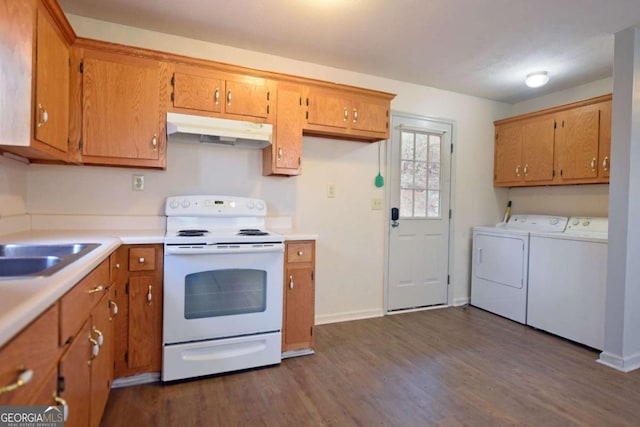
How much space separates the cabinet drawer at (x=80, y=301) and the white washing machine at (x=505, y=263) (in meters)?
3.41

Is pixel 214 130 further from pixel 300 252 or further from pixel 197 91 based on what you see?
pixel 300 252

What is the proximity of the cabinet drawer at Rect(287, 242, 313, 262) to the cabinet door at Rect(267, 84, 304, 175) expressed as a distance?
0.58m

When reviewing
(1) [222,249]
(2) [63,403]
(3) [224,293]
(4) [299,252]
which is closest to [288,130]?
(4) [299,252]

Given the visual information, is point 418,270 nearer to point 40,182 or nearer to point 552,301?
point 552,301

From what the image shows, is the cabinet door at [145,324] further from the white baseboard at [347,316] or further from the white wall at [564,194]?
the white wall at [564,194]

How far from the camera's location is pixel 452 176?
12.3 feet

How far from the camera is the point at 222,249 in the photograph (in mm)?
2131

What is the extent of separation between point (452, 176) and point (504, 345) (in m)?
1.77

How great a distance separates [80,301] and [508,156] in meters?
4.06

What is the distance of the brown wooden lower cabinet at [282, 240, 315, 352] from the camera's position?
2.45m

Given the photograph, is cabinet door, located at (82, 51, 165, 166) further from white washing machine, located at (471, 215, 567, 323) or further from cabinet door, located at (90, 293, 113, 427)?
white washing machine, located at (471, 215, 567, 323)

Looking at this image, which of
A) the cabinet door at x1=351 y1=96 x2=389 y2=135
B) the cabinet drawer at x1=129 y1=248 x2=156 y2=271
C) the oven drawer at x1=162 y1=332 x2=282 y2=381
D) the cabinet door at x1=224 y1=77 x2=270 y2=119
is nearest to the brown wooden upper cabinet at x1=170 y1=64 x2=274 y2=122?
the cabinet door at x1=224 y1=77 x2=270 y2=119

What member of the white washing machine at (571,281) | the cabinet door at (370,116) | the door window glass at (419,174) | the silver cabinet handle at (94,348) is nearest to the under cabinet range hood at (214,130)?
the cabinet door at (370,116)

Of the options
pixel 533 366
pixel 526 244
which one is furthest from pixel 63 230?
pixel 526 244
